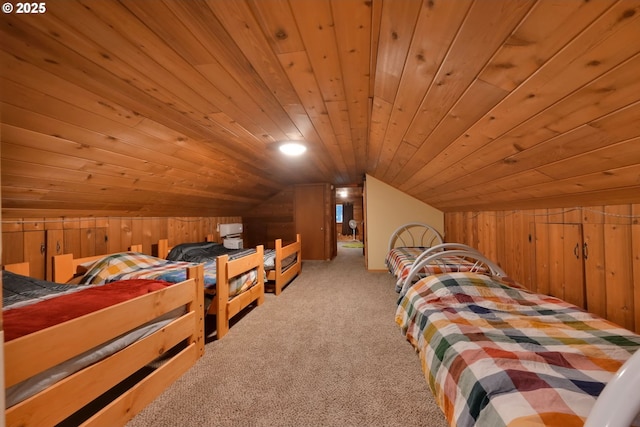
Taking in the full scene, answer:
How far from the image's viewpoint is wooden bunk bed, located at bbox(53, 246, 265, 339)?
229 centimetres

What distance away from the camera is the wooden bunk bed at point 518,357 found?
2.38ft

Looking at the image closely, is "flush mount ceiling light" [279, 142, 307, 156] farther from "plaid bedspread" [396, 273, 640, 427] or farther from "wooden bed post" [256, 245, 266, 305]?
"plaid bedspread" [396, 273, 640, 427]

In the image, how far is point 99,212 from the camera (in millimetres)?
2674

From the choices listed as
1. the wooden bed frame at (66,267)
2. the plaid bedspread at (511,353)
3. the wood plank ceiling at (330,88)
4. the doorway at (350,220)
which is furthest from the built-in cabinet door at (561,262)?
the doorway at (350,220)

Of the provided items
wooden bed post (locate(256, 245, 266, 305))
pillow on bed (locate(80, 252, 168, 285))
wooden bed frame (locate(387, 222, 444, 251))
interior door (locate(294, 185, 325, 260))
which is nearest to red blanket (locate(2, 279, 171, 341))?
pillow on bed (locate(80, 252, 168, 285))

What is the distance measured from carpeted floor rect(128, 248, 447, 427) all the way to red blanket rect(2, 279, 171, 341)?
0.62m

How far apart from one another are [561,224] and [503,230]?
74cm

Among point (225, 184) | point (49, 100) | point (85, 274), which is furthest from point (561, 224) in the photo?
point (85, 274)

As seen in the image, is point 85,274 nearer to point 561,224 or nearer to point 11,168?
point 11,168

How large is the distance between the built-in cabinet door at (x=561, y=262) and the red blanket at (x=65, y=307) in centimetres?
284

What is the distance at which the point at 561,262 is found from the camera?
1.92 meters

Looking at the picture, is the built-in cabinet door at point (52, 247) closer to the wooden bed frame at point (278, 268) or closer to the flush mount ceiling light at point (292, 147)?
the wooden bed frame at point (278, 268)

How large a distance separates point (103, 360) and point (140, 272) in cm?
130

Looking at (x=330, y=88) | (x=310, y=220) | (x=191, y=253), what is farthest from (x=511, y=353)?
(x=310, y=220)
